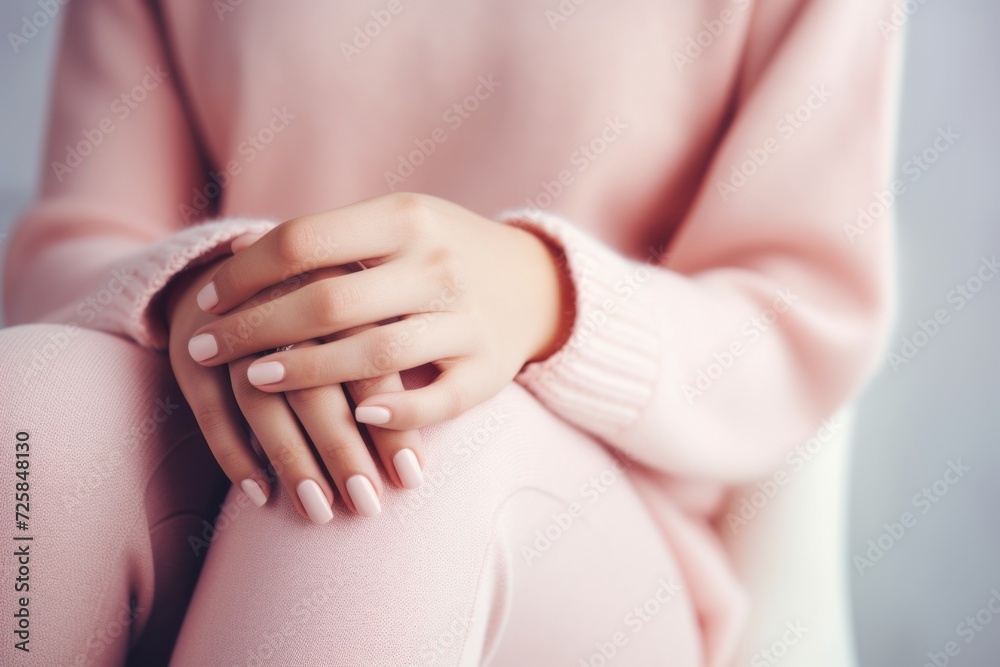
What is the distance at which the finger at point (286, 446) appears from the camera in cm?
35

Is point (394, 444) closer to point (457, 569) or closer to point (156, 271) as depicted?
point (457, 569)

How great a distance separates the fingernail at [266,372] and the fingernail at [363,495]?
2.6 inches

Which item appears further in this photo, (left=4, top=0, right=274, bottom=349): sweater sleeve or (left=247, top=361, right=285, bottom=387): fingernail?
(left=4, top=0, right=274, bottom=349): sweater sleeve

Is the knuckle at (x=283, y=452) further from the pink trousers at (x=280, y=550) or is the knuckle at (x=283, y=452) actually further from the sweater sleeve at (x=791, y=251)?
the sweater sleeve at (x=791, y=251)

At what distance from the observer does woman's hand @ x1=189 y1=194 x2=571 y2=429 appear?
1.19 ft

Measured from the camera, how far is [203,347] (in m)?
0.39

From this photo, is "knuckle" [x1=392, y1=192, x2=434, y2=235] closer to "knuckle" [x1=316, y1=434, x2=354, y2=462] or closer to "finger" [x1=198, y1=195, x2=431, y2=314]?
"finger" [x1=198, y1=195, x2=431, y2=314]

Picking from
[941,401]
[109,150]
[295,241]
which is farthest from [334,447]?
[941,401]

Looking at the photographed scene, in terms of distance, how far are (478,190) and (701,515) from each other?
1.12ft

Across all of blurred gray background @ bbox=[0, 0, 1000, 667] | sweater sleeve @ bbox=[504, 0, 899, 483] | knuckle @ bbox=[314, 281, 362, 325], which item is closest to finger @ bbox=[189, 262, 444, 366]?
knuckle @ bbox=[314, 281, 362, 325]

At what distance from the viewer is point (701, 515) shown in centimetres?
60

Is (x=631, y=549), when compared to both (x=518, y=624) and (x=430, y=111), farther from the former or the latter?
(x=430, y=111)

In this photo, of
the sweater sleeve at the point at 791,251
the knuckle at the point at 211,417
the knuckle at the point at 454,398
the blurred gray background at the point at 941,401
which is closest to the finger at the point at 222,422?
the knuckle at the point at 211,417

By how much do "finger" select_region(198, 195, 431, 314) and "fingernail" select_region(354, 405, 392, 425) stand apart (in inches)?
3.0
